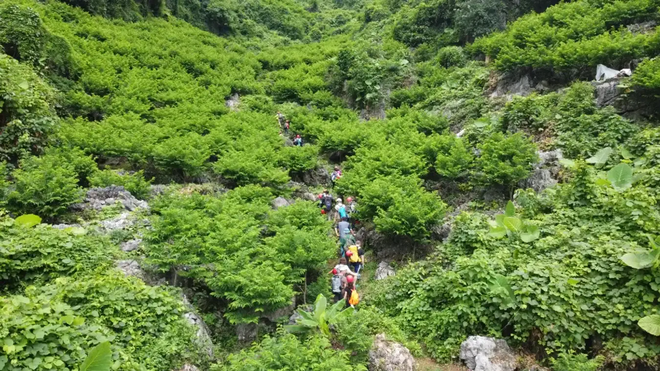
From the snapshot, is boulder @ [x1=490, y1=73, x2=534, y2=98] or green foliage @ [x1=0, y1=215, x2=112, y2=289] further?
boulder @ [x1=490, y1=73, x2=534, y2=98]

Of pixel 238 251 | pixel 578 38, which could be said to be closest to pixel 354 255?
pixel 238 251

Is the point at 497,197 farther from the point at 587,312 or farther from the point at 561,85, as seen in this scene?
the point at 561,85

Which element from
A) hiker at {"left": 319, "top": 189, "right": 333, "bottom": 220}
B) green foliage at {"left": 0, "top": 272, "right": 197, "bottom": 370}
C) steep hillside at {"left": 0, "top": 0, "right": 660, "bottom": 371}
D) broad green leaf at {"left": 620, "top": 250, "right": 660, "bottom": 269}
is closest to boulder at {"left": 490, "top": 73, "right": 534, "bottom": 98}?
steep hillside at {"left": 0, "top": 0, "right": 660, "bottom": 371}

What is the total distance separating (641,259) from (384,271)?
601 cm

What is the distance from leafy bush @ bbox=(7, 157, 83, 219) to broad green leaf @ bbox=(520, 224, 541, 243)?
37.9 ft

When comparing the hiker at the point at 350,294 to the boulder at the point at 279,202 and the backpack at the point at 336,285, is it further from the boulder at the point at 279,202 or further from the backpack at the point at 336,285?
the boulder at the point at 279,202

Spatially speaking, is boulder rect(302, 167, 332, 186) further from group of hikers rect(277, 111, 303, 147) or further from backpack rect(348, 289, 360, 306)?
backpack rect(348, 289, 360, 306)

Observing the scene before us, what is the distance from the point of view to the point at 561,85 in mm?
17297

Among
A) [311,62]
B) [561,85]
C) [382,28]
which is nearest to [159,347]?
[561,85]

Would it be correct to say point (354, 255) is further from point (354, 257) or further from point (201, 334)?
point (201, 334)

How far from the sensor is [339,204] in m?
13.1

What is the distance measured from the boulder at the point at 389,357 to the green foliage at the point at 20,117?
11706 millimetres

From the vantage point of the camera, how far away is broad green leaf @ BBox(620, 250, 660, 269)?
6534 millimetres

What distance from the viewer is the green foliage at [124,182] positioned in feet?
39.2
